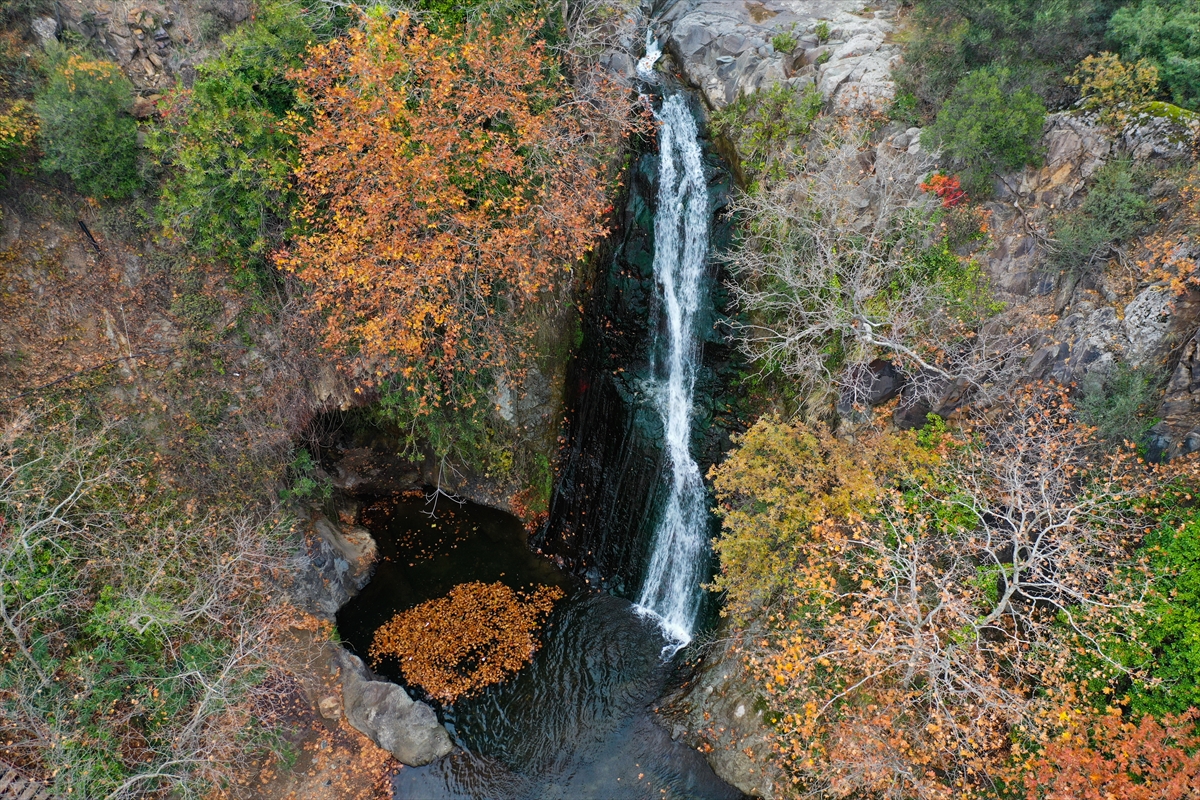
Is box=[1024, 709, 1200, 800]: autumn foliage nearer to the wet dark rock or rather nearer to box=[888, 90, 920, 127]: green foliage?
the wet dark rock

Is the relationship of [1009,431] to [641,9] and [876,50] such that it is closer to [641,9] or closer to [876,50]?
[876,50]

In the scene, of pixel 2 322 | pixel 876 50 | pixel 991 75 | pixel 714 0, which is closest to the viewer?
pixel 991 75

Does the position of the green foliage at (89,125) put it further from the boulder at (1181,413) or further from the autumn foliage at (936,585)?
the boulder at (1181,413)

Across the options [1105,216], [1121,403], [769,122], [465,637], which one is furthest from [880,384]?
[465,637]

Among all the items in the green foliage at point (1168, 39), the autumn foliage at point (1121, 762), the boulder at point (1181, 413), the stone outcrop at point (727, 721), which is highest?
the green foliage at point (1168, 39)

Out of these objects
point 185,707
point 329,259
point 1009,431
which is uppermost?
point 329,259

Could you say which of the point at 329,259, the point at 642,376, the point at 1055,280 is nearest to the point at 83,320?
the point at 329,259

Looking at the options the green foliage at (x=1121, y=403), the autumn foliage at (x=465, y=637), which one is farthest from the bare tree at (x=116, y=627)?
the green foliage at (x=1121, y=403)
